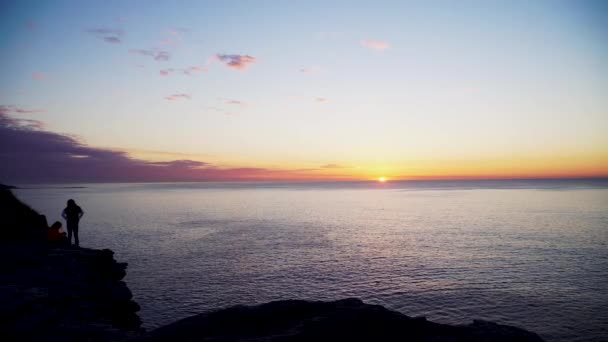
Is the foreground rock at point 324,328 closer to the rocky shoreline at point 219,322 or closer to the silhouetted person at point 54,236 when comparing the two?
the rocky shoreline at point 219,322

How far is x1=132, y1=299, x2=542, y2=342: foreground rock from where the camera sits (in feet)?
37.7

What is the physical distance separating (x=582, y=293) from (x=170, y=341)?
40371mm

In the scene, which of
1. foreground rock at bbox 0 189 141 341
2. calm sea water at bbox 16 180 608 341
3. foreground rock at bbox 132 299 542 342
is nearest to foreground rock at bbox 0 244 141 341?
foreground rock at bbox 0 189 141 341

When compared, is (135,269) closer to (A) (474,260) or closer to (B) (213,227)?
(B) (213,227)

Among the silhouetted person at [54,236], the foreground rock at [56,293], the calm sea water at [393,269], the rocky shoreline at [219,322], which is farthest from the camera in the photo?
the silhouetted person at [54,236]

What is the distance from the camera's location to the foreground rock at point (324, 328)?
452 inches

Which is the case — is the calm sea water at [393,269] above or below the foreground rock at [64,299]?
below

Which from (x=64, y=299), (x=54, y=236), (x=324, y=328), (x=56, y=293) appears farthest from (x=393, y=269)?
(x=54, y=236)

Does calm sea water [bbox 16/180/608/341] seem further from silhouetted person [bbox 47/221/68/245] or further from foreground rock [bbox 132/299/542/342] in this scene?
foreground rock [bbox 132/299/542/342]

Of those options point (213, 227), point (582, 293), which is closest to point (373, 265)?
point (582, 293)

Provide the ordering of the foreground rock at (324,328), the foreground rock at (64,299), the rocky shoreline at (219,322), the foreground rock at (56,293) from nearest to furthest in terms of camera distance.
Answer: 1. the foreground rock at (324,328)
2. the rocky shoreline at (219,322)
3. the foreground rock at (64,299)
4. the foreground rock at (56,293)

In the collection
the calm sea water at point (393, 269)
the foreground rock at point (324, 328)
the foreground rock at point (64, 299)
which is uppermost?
the foreground rock at point (324, 328)

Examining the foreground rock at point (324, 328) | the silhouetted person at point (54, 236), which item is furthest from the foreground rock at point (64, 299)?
the foreground rock at point (324, 328)

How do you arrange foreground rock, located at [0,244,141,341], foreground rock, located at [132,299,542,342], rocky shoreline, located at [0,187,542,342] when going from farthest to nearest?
foreground rock, located at [0,244,141,341]
rocky shoreline, located at [0,187,542,342]
foreground rock, located at [132,299,542,342]
